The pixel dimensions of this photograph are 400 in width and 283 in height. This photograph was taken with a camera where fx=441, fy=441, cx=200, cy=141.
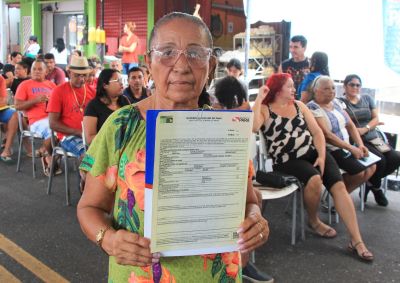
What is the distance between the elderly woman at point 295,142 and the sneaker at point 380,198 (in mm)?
1098

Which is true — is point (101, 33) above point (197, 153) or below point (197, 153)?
above

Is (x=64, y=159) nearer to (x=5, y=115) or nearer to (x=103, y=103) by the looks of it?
(x=103, y=103)

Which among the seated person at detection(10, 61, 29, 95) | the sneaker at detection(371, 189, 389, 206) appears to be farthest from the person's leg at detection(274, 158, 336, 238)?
the seated person at detection(10, 61, 29, 95)

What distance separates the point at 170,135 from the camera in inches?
39.6

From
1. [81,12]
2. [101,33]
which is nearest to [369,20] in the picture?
[101,33]

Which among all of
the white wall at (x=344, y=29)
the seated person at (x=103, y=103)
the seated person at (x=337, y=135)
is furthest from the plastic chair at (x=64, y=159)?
the white wall at (x=344, y=29)

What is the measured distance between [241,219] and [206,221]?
0.10 meters

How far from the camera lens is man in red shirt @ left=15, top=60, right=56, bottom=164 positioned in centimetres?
560

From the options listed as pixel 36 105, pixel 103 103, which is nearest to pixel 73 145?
pixel 103 103

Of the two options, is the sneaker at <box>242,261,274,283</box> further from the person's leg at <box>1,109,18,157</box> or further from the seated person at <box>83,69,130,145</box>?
the person's leg at <box>1,109,18,157</box>

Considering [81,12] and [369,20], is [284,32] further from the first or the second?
[81,12]

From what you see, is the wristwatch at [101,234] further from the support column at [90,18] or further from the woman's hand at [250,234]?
the support column at [90,18]

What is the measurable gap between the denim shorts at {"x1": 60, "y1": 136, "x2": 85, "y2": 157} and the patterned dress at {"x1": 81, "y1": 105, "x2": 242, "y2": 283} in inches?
138

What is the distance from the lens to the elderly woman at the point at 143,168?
1.18 m
